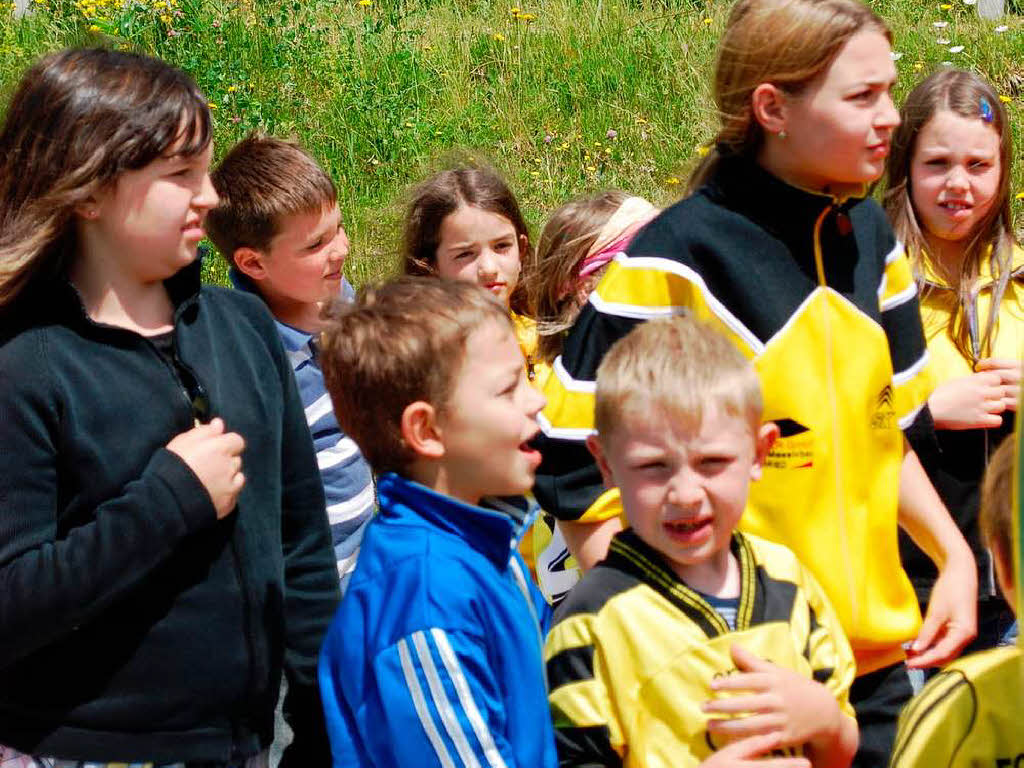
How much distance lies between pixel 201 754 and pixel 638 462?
0.90m

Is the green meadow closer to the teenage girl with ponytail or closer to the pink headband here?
the pink headband

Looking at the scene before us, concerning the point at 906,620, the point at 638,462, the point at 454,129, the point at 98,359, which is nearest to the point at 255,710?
the point at 98,359

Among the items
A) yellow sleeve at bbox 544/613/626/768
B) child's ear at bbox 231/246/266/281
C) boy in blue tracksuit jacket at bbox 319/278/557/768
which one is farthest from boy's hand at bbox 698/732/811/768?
child's ear at bbox 231/246/266/281

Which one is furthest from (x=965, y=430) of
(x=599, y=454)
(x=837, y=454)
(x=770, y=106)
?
(x=599, y=454)

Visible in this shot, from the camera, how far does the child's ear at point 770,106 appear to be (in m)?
2.54

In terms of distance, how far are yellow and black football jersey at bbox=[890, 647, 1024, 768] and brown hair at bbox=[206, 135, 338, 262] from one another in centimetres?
250

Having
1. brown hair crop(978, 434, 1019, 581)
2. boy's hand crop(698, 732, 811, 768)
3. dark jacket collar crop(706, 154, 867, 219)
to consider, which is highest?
dark jacket collar crop(706, 154, 867, 219)

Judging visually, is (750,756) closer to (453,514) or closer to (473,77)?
(453,514)

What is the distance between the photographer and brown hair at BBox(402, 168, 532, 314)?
4215 mm

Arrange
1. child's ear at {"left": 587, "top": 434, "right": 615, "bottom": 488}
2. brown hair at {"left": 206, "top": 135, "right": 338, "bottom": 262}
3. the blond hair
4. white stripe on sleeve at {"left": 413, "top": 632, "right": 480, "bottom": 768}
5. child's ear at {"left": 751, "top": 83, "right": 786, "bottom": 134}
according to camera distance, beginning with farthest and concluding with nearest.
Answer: brown hair at {"left": 206, "top": 135, "right": 338, "bottom": 262}
child's ear at {"left": 751, "top": 83, "right": 786, "bottom": 134}
child's ear at {"left": 587, "top": 434, "right": 615, "bottom": 488}
the blond hair
white stripe on sleeve at {"left": 413, "top": 632, "right": 480, "bottom": 768}

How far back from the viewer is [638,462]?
2197 mm

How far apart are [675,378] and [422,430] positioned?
0.41 m

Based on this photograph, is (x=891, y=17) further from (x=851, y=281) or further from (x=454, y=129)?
(x=851, y=281)

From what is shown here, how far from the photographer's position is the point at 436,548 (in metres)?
2.17
